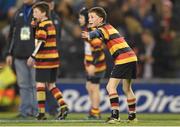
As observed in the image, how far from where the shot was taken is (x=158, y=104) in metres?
18.4

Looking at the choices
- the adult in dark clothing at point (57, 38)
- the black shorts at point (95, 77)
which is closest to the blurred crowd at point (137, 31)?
the adult in dark clothing at point (57, 38)

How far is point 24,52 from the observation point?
1570 centimetres

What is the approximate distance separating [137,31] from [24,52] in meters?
4.58

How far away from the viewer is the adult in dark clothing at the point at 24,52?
1570cm

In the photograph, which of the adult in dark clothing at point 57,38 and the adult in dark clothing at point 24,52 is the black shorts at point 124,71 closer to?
the adult in dark clothing at point 57,38

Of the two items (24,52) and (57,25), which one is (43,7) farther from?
(24,52)

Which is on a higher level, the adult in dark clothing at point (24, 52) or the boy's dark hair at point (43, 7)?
the boy's dark hair at point (43, 7)

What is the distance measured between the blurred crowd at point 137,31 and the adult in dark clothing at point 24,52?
2.88m

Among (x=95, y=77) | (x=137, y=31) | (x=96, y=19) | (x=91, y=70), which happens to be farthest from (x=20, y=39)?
(x=137, y=31)

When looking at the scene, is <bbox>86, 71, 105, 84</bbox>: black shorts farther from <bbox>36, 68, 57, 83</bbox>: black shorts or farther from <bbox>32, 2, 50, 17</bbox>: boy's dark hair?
<bbox>32, 2, 50, 17</bbox>: boy's dark hair

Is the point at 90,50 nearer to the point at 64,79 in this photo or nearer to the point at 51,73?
the point at 51,73

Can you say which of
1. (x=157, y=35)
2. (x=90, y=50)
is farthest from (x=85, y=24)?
(x=157, y=35)

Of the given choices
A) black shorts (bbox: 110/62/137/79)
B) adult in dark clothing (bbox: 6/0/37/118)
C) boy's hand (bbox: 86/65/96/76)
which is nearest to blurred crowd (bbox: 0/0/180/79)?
adult in dark clothing (bbox: 6/0/37/118)

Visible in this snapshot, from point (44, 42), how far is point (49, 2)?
6.01 ft
